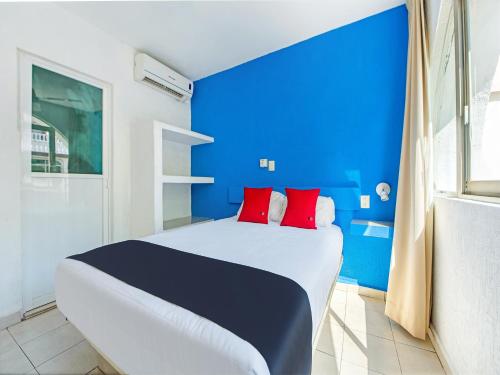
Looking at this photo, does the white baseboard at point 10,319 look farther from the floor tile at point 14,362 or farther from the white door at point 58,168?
the floor tile at point 14,362

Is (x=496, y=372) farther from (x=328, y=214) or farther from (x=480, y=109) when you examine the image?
(x=328, y=214)

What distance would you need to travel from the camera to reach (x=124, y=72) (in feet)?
8.11

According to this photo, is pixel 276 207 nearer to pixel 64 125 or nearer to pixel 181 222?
pixel 181 222

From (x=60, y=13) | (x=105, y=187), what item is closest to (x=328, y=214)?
(x=105, y=187)

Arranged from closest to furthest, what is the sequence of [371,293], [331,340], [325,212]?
[331,340], [371,293], [325,212]

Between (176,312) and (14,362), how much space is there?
4.53 ft

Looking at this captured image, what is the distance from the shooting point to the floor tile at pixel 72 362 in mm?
1196

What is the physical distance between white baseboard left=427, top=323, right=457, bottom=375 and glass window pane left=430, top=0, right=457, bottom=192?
957 millimetres

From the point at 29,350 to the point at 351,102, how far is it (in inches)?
128

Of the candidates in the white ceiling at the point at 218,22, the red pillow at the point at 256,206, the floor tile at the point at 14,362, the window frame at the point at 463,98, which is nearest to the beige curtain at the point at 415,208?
the window frame at the point at 463,98

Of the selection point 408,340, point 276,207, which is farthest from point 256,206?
point 408,340

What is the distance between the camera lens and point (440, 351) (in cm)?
128

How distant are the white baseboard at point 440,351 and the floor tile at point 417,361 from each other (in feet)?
0.09

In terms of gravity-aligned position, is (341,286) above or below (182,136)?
below
